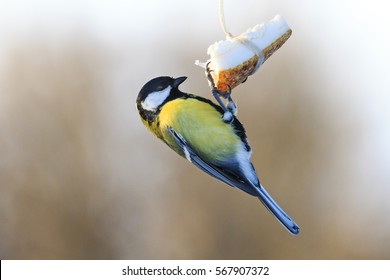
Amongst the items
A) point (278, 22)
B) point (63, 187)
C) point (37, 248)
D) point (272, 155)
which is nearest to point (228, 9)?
point (272, 155)

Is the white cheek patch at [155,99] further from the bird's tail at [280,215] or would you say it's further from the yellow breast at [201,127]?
the bird's tail at [280,215]

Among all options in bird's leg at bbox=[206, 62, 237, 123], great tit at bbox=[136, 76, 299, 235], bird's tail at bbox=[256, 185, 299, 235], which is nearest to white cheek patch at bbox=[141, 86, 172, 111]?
great tit at bbox=[136, 76, 299, 235]

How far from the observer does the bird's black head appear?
1.31m

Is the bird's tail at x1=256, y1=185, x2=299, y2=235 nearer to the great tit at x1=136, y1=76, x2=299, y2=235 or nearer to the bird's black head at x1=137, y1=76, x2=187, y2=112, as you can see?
the great tit at x1=136, y1=76, x2=299, y2=235

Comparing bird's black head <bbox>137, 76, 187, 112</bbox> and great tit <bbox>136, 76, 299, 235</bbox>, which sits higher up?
bird's black head <bbox>137, 76, 187, 112</bbox>

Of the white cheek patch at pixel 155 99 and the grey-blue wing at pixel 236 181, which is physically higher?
the white cheek patch at pixel 155 99

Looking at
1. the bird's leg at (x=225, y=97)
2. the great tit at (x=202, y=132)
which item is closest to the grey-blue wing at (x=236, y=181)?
the great tit at (x=202, y=132)

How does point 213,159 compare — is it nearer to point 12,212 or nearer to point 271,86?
point 271,86

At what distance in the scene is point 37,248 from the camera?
343 cm

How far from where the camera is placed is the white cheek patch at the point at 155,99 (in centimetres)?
133

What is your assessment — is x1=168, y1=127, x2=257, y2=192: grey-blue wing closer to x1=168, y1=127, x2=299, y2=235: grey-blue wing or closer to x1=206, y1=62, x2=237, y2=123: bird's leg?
x1=168, y1=127, x2=299, y2=235: grey-blue wing

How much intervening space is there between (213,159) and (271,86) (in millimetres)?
1561

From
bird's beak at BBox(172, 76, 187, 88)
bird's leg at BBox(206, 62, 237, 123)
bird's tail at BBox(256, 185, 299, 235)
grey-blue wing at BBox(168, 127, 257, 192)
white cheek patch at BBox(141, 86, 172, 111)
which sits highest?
bird's beak at BBox(172, 76, 187, 88)

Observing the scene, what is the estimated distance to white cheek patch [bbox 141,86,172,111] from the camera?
1330 mm
